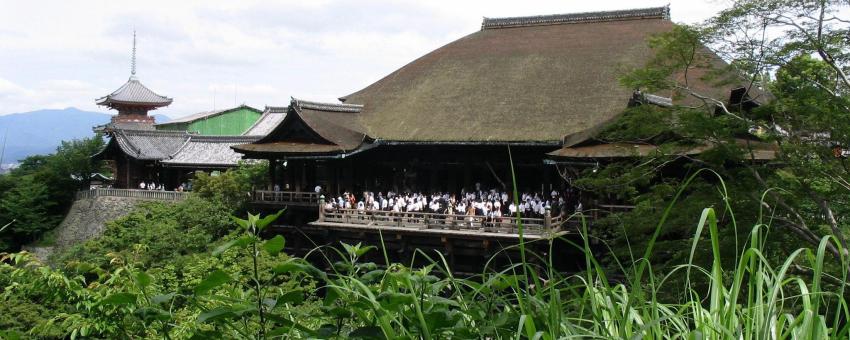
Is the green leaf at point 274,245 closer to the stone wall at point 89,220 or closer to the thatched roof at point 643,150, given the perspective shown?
the thatched roof at point 643,150

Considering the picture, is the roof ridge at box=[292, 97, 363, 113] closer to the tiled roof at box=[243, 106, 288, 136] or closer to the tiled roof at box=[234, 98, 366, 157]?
the tiled roof at box=[234, 98, 366, 157]

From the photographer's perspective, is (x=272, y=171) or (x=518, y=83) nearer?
(x=518, y=83)

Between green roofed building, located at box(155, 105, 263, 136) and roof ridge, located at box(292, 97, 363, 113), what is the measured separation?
2053 cm

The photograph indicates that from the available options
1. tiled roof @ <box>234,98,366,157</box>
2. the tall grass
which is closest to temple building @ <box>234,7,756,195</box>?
tiled roof @ <box>234,98,366,157</box>

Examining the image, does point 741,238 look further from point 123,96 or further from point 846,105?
point 123,96

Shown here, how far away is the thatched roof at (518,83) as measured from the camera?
2095 cm

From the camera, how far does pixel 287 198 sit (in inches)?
875

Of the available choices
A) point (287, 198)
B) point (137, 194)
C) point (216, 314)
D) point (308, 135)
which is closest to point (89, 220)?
point (137, 194)

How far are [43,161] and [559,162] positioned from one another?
85.6ft

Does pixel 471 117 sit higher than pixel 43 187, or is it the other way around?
pixel 471 117

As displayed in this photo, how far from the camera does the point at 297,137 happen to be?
74.7ft

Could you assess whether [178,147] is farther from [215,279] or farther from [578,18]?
[215,279]

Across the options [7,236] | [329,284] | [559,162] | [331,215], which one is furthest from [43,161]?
[329,284]

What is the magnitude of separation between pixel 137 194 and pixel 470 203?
14.2 m
